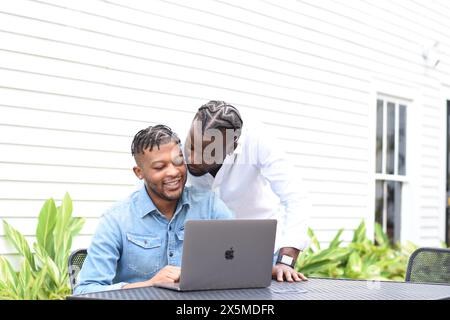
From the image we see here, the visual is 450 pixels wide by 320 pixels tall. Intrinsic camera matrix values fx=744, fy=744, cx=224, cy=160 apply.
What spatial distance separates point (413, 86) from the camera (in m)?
8.19

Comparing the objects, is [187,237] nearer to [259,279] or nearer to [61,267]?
[259,279]

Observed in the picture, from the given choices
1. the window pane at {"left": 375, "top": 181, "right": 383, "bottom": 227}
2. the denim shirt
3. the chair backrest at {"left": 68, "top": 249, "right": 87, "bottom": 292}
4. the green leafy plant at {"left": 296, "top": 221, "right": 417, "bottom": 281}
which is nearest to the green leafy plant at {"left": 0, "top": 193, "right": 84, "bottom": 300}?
the chair backrest at {"left": 68, "top": 249, "right": 87, "bottom": 292}

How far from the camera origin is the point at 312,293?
206cm

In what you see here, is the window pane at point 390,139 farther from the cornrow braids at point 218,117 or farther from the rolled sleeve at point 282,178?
the cornrow braids at point 218,117

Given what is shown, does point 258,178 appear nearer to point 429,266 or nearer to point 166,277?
point 429,266

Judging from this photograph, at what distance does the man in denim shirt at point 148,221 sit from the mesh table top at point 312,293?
0.81 feet

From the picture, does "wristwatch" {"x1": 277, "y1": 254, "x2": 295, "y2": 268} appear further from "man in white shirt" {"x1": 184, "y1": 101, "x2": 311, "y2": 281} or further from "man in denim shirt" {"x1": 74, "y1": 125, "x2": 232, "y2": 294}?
"man in denim shirt" {"x1": 74, "y1": 125, "x2": 232, "y2": 294}

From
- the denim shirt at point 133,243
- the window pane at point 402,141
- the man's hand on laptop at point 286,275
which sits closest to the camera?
the denim shirt at point 133,243

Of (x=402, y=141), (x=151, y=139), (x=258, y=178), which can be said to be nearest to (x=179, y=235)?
(x=151, y=139)

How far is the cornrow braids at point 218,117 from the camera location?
255 cm

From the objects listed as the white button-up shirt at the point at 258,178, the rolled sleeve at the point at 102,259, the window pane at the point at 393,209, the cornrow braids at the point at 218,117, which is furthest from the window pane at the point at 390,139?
the rolled sleeve at the point at 102,259
